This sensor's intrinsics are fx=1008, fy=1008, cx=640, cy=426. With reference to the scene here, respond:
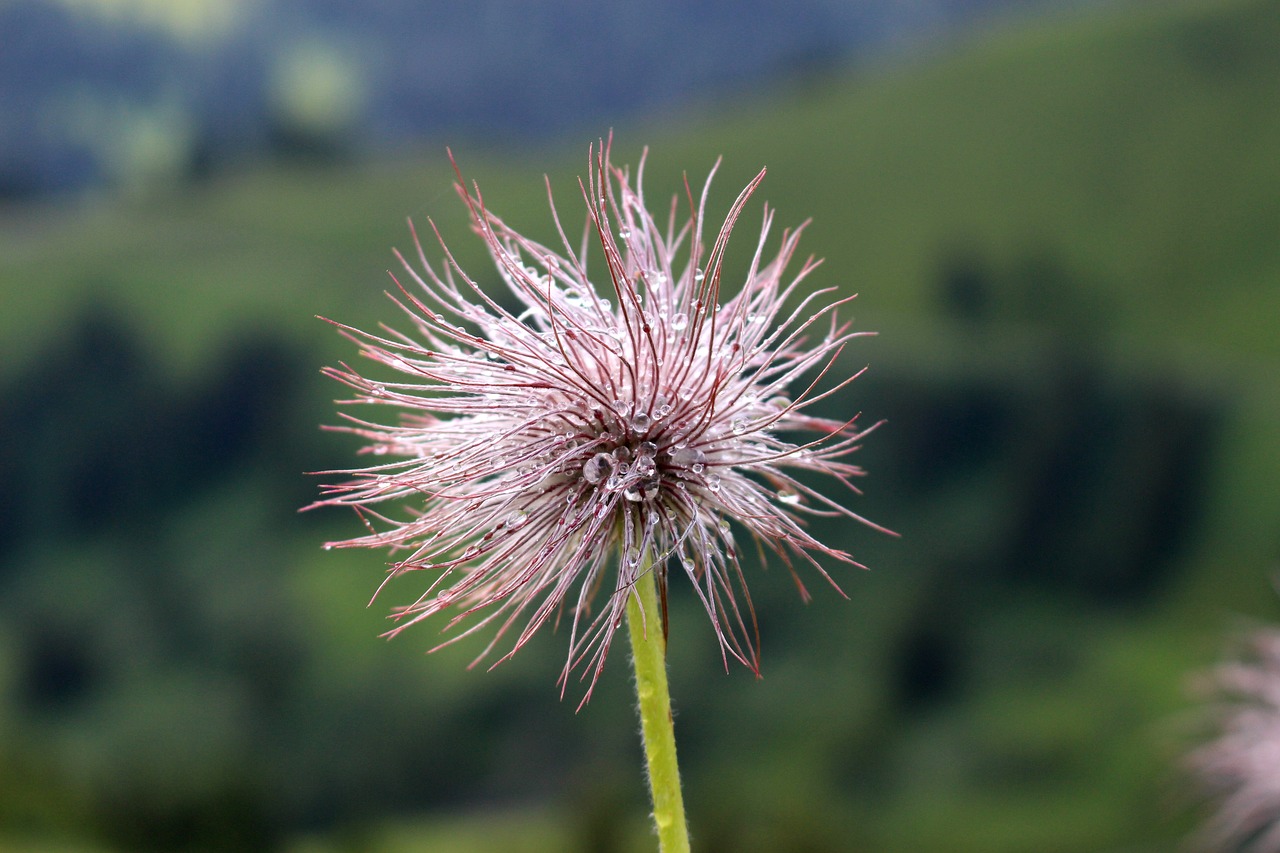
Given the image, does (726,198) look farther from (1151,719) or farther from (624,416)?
(624,416)

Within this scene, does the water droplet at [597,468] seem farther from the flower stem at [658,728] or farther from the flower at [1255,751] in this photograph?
the flower at [1255,751]

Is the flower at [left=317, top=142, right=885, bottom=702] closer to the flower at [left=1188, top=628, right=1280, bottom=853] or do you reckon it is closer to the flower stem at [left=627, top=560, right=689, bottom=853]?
the flower stem at [left=627, top=560, right=689, bottom=853]

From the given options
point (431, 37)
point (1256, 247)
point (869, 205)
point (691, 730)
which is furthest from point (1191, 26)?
point (691, 730)

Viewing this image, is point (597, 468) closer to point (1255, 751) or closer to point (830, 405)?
point (1255, 751)

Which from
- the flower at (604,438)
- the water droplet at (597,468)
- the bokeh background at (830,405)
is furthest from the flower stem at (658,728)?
the bokeh background at (830,405)

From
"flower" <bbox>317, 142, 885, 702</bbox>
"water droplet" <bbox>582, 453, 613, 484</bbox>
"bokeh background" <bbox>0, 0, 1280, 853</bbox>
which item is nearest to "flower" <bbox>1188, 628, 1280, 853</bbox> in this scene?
"flower" <bbox>317, 142, 885, 702</bbox>

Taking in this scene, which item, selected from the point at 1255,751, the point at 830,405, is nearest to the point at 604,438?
the point at 1255,751
